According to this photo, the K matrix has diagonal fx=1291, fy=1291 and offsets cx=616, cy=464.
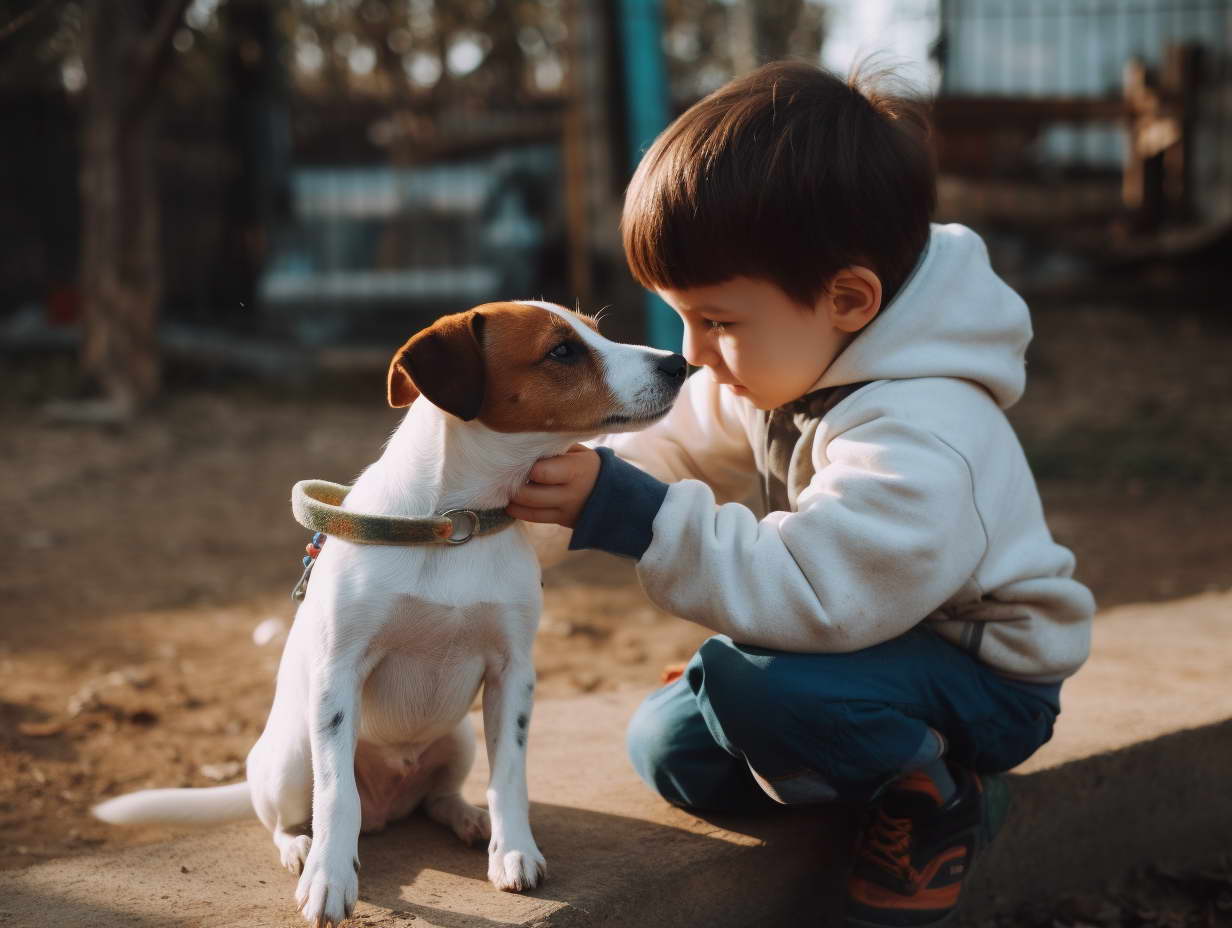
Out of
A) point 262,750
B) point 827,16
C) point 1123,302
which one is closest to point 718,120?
point 262,750

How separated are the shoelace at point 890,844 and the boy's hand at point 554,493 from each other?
791 millimetres

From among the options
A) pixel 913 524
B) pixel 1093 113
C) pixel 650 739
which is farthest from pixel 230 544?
pixel 1093 113

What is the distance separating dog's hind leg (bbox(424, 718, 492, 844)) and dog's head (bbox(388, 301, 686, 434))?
60 centimetres

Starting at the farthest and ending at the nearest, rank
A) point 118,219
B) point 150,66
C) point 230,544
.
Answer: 1. point 118,219
2. point 150,66
3. point 230,544

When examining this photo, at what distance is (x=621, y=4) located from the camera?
652cm

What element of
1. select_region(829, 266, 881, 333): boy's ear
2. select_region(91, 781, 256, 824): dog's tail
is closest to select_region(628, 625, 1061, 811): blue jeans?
select_region(829, 266, 881, 333): boy's ear

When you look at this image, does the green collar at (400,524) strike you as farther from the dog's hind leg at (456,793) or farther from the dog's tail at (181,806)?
the dog's tail at (181,806)

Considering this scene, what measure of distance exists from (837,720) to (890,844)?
0.34 m

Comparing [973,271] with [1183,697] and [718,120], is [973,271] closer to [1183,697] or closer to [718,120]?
[718,120]

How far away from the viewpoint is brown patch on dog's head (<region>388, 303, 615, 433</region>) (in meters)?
2.06

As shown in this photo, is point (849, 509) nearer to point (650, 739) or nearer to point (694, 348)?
point (694, 348)

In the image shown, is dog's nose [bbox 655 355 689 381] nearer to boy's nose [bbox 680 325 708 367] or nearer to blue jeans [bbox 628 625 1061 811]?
boy's nose [bbox 680 325 708 367]

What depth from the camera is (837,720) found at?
2.11m

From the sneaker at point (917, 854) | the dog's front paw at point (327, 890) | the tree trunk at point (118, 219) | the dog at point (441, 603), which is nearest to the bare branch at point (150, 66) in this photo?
the tree trunk at point (118, 219)
